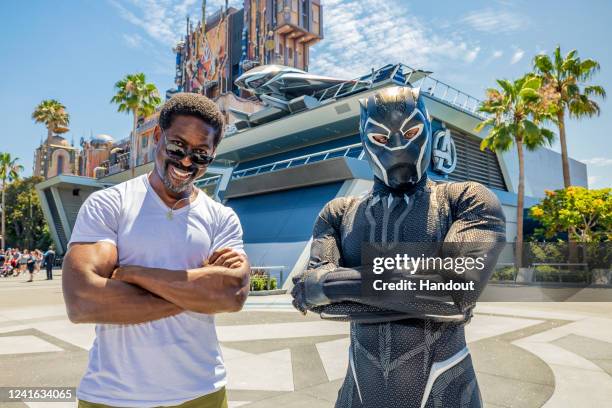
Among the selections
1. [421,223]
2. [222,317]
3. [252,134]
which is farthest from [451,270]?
[252,134]

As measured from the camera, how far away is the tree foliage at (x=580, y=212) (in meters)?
21.0

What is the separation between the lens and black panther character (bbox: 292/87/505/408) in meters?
1.82

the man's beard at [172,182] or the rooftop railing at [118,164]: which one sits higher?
the rooftop railing at [118,164]

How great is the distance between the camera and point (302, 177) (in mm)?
19156

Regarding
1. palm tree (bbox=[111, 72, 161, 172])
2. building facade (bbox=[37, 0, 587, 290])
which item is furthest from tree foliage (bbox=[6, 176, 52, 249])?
palm tree (bbox=[111, 72, 161, 172])

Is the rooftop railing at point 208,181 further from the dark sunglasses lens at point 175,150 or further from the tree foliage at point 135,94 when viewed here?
the dark sunglasses lens at point 175,150

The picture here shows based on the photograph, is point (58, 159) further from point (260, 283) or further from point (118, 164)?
point (260, 283)

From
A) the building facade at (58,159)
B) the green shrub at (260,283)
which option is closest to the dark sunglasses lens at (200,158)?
the green shrub at (260,283)

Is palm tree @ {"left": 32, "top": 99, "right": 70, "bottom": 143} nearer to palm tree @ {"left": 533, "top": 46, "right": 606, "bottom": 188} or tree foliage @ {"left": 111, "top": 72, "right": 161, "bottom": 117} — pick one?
tree foliage @ {"left": 111, "top": 72, "right": 161, "bottom": 117}

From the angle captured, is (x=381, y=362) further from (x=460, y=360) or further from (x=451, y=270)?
(x=451, y=270)

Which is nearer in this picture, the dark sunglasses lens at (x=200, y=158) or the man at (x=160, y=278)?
the man at (x=160, y=278)

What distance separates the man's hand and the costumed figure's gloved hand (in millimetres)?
301

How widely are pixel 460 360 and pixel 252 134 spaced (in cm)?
2523

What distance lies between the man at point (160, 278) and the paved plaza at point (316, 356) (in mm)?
2592
